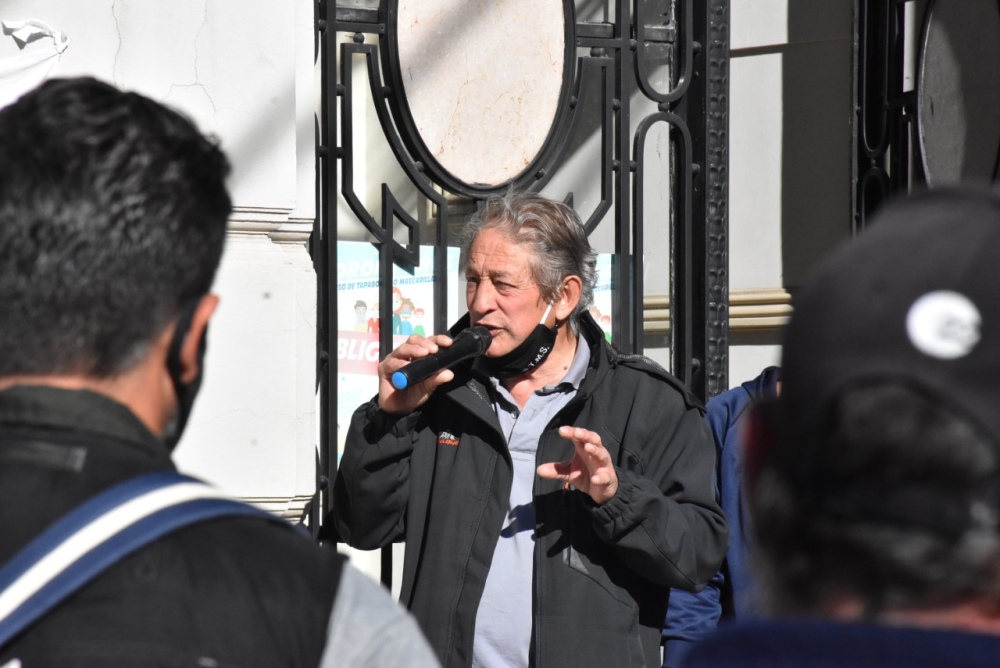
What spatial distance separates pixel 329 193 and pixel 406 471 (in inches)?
37.8

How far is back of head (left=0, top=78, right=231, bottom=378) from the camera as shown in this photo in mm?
1200

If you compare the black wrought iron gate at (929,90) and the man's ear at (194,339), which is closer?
the man's ear at (194,339)

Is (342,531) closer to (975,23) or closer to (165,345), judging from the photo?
(165,345)

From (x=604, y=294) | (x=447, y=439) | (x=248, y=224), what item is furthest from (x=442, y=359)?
Answer: (x=604, y=294)

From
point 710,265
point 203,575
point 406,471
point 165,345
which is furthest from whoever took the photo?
point 710,265

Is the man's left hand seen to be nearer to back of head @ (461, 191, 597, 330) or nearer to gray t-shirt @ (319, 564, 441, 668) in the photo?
back of head @ (461, 191, 597, 330)

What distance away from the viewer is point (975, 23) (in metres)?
4.60

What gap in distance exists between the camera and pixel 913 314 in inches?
33.3

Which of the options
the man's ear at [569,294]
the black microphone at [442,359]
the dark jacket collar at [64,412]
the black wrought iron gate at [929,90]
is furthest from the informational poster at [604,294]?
the dark jacket collar at [64,412]

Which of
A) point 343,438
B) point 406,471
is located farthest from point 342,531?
point 343,438

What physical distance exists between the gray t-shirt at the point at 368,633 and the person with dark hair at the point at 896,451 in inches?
15.4

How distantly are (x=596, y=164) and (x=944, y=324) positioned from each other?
3.31 m

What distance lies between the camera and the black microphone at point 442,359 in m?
2.83

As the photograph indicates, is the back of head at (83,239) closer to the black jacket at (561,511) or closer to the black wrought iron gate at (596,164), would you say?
the black jacket at (561,511)
